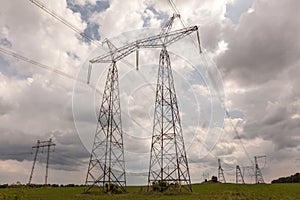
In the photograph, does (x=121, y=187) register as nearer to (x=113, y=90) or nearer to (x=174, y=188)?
(x=174, y=188)

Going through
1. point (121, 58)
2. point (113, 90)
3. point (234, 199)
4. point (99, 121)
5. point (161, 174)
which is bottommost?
point (234, 199)

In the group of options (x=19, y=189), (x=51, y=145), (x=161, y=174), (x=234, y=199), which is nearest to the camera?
(x=19, y=189)

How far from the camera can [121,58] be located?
55.7 metres

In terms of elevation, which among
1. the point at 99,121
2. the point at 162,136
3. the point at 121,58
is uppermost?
the point at 121,58

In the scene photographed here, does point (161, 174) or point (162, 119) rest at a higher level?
point (162, 119)

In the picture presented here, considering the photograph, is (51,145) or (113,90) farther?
(51,145)

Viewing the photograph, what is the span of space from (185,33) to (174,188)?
25478 mm

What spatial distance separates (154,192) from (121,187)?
22.5 feet

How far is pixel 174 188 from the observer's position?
160 ft

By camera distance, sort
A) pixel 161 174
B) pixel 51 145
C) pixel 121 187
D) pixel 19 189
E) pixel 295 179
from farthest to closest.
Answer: pixel 295 179
pixel 51 145
pixel 121 187
pixel 161 174
pixel 19 189

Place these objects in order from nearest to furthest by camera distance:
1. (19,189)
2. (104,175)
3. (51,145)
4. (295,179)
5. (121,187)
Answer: (19,189), (104,175), (121,187), (51,145), (295,179)

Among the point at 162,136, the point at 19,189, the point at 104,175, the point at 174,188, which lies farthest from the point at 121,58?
the point at 19,189

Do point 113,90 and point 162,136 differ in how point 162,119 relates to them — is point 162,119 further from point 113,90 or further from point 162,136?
point 113,90

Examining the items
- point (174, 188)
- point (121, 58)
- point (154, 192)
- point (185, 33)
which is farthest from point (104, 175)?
point (185, 33)
